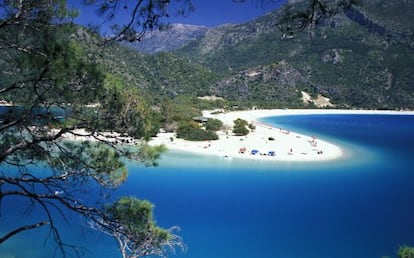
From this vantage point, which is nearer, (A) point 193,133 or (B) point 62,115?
(B) point 62,115

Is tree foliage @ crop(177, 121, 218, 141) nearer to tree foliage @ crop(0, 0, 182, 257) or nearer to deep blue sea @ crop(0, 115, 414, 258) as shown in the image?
deep blue sea @ crop(0, 115, 414, 258)

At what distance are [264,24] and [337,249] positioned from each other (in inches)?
6144

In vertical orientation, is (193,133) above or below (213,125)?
below

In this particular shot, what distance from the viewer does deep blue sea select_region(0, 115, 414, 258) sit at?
15.2 meters

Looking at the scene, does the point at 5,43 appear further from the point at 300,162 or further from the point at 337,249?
the point at 300,162

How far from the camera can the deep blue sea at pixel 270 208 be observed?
15195 millimetres

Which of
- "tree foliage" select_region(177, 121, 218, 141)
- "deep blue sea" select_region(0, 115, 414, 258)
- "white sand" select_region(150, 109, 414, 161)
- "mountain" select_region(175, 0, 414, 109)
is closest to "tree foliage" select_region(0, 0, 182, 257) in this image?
"deep blue sea" select_region(0, 115, 414, 258)

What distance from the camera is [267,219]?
1956cm

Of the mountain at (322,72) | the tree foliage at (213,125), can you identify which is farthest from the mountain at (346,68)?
the tree foliage at (213,125)

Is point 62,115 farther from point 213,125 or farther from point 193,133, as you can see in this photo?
point 213,125

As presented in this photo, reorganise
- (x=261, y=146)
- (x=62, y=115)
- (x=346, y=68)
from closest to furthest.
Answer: (x=62, y=115), (x=261, y=146), (x=346, y=68)

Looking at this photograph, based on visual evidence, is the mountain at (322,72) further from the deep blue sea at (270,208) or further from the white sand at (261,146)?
the deep blue sea at (270,208)

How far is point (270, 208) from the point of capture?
21484 millimetres

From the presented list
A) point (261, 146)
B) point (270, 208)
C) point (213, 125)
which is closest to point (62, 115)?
point (270, 208)
